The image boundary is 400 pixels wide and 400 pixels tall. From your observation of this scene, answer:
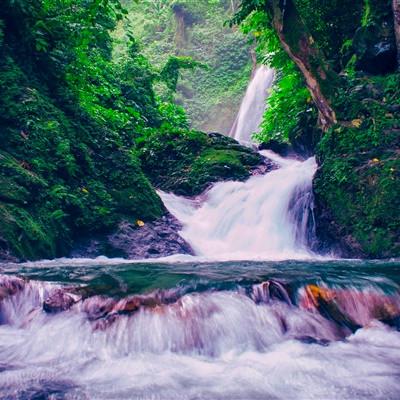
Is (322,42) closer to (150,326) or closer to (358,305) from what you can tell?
(358,305)

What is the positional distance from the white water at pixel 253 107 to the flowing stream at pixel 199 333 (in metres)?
17.3

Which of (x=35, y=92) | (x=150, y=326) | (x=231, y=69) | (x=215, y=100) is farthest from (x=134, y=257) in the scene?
(x=231, y=69)

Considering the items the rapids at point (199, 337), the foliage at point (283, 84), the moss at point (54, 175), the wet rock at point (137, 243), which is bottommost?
the wet rock at point (137, 243)

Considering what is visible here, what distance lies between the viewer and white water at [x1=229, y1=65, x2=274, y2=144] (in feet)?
71.2

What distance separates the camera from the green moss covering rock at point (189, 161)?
10859mm

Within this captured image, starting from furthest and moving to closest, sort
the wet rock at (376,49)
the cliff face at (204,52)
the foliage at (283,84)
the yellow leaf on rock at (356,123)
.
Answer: the cliff face at (204,52), the foliage at (283,84), the wet rock at (376,49), the yellow leaf on rock at (356,123)

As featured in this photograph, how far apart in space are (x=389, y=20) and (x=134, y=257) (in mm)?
6912

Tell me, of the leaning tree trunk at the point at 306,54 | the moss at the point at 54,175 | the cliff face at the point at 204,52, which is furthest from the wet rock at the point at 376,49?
the cliff face at the point at 204,52

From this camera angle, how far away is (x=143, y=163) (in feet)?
37.1

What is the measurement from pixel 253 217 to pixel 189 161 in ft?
9.65

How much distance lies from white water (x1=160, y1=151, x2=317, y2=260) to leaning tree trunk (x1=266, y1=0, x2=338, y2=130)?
60.6 inches

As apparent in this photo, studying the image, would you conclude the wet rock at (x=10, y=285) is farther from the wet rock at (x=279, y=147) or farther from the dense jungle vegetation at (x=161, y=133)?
the wet rock at (x=279, y=147)

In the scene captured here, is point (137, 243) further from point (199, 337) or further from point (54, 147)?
point (199, 337)

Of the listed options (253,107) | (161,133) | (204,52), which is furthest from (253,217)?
(204,52)
